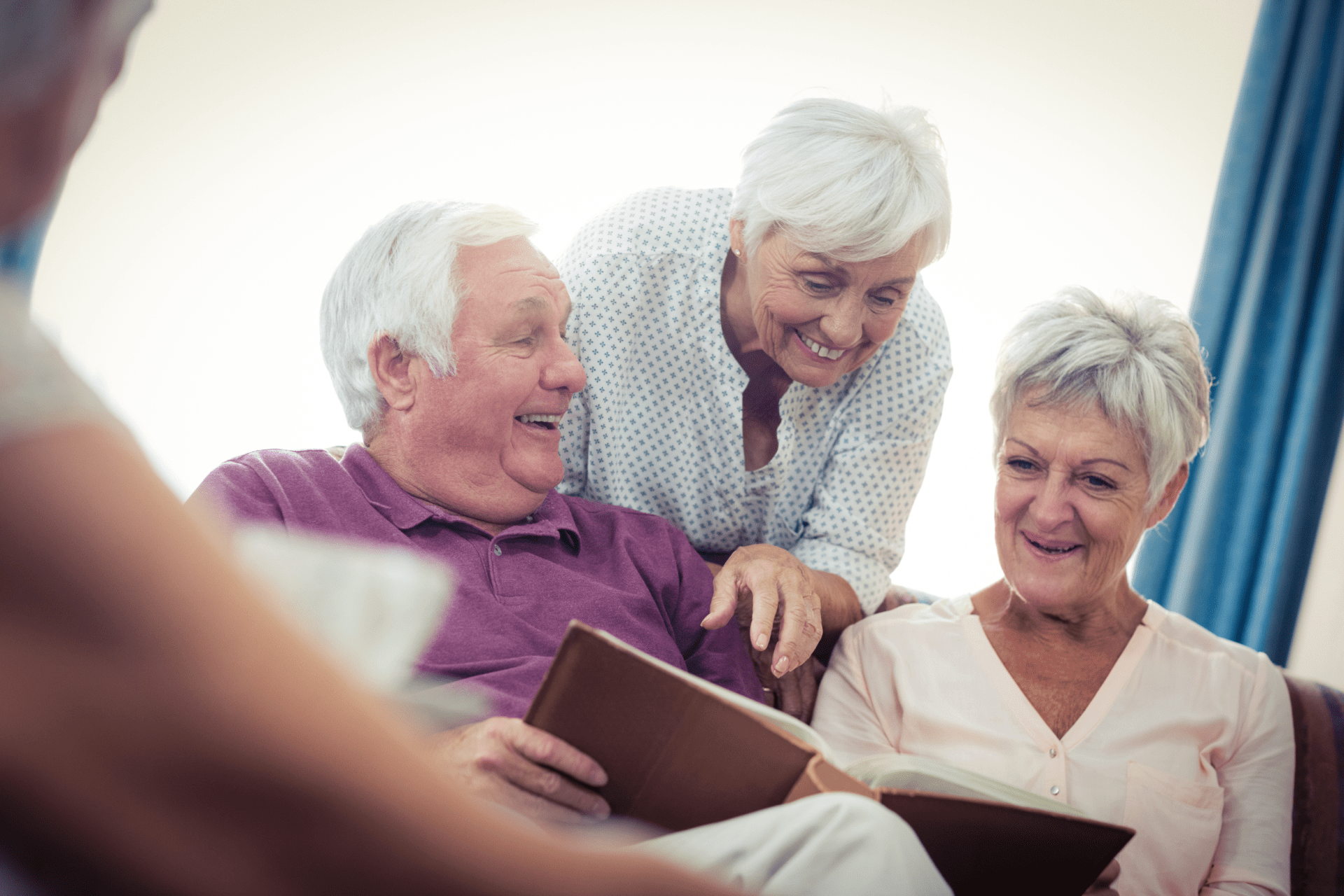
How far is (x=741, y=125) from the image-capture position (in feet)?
9.64

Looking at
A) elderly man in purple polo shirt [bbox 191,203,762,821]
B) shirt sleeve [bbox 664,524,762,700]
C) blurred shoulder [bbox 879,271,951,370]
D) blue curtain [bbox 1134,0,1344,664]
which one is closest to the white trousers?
elderly man in purple polo shirt [bbox 191,203,762,821]

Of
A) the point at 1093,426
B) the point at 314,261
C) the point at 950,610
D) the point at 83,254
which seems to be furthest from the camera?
the point at 314,261

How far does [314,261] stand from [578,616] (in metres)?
1.87

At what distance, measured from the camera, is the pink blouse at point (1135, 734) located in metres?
1.43

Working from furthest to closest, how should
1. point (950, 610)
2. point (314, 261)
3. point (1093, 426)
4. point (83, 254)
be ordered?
point (314, 261)
point (83, 254)
point (950, 610)
point (1093, 426)

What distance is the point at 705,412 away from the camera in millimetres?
1791

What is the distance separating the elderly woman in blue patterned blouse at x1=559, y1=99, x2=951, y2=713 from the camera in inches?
63.9

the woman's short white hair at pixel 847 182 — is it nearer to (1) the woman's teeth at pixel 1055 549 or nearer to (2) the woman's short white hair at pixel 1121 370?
(2) the woman's short white hair at pixel 1121 370

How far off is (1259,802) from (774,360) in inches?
43.3

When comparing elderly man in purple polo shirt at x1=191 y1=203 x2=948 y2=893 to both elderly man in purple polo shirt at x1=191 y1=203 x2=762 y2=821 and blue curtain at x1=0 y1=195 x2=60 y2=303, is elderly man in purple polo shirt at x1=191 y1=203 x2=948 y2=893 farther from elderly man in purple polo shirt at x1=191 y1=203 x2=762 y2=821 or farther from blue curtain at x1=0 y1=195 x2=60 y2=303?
blue curtain at x1=0 y1=195 x2=60 y2=303

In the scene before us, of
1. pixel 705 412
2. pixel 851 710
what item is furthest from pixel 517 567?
pixel 851 710

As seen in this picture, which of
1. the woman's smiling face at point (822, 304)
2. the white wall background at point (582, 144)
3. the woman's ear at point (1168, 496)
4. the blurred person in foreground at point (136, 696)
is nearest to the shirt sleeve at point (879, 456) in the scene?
the woman's smiling face at point (822, 304)

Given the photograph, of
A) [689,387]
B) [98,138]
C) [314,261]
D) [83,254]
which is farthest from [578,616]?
[98,138]

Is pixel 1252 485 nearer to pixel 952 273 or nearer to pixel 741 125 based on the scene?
pixel 952 273
